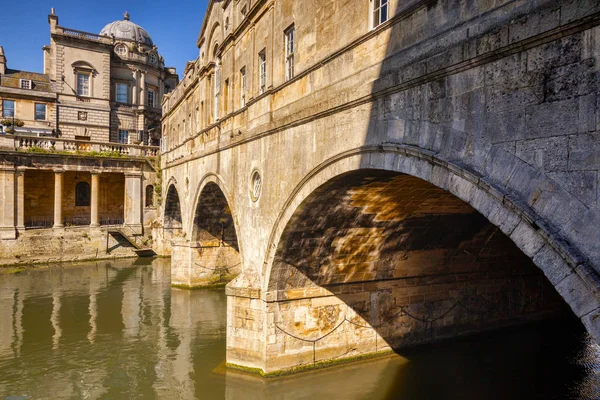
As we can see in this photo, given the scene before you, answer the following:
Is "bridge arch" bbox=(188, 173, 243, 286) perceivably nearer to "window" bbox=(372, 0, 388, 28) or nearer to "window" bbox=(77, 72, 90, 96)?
"window" bbox=(372, 0, 388, 28)

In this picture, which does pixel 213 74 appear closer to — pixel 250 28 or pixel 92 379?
pixel 250 28

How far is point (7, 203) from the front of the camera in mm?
24188

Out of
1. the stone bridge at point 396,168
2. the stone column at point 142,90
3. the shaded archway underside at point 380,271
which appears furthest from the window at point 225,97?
the stone column at point 142,90

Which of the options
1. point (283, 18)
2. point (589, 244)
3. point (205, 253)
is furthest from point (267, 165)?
point (205, 253)

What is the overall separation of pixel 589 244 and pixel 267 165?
Result: 7.27 m

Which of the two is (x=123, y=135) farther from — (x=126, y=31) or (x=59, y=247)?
(x=59, y=247)

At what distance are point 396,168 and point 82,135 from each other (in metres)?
33.7

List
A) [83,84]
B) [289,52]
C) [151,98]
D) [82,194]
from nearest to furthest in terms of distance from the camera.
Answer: [289,52] → [82,194] → [83,84] → [151,98]

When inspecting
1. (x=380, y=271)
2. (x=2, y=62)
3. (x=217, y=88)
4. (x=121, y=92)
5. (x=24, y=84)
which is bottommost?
(x=380, y=271)

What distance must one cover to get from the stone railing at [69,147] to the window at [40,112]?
20.6ft

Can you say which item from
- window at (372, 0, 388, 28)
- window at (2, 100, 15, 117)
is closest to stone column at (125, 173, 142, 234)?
window at (2, 100, 15, 117)

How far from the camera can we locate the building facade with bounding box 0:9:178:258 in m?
25.2

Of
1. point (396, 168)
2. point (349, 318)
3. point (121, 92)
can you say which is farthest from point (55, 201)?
point (396, 168)

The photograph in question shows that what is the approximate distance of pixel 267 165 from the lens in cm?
1009
